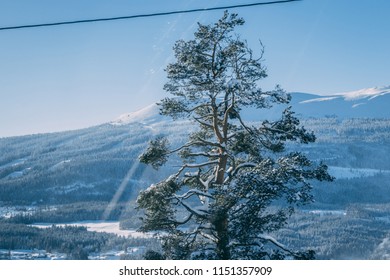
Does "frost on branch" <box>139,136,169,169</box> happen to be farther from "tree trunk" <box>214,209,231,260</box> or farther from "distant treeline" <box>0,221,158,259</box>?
"distant treeline" <box>0,221,158,259</box>

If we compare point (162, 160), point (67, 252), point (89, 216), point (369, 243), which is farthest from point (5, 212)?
point (162, 160)

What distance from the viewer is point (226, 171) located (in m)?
12.2

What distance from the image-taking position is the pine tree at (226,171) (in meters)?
10.6

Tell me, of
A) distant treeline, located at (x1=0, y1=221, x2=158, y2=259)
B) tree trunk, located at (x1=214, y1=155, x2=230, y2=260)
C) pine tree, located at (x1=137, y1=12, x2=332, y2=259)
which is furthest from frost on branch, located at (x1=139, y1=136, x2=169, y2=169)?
distant treeline, located at (x1=0, y1=221, x2=158, y2=259)

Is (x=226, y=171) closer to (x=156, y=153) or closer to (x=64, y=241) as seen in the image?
(x=156, y=153)

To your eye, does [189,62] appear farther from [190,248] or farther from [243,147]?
[190,248]

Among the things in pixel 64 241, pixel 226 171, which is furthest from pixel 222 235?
pixel 64 241

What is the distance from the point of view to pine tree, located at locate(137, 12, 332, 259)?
34.9 feet

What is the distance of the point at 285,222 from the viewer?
→ 11.7 m

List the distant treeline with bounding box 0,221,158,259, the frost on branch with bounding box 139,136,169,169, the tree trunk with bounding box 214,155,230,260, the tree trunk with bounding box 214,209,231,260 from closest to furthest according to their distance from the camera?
the tree trunk with bounding box 214,155,230,260, the tree trunk with bounding box 214,209,231,260, the frost on branch with bounding box 139,136,169,169, the distant treeline with bounding box 0,221,158,259

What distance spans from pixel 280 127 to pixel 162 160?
3470mm

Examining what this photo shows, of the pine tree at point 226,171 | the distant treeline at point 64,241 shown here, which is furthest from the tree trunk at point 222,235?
the distant treeline at point 64,241

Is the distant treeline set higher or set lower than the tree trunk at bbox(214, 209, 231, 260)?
lower

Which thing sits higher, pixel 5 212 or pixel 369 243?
pixel 5 212
